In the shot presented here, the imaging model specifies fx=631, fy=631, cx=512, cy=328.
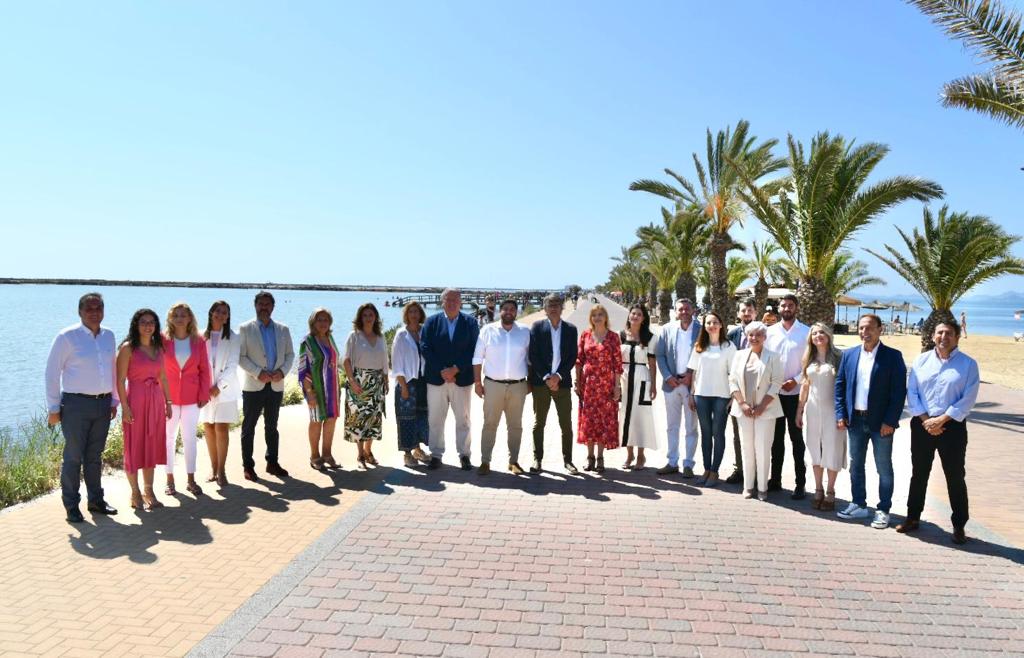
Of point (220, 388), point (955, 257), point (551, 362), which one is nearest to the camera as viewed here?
point (220, 388)

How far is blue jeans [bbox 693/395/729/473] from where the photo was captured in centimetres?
638

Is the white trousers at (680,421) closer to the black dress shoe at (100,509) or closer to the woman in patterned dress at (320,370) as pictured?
the woman in patterned dress at (320,370)

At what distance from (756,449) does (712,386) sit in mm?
729

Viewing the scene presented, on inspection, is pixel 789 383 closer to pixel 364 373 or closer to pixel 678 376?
pixel 678 376

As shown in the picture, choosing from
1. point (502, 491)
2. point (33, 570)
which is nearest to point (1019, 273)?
point (502, 491)

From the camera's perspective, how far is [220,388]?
6.28 m

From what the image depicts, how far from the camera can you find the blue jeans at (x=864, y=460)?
536 centimetres

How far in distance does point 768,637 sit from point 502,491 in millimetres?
3030

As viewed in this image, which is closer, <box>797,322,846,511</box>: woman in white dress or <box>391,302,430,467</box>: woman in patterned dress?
<box>797,322,846,511</box>: woman in white dress

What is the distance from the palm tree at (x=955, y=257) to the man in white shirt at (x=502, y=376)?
10188mm

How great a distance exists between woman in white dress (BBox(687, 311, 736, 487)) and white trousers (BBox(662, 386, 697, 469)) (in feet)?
0.55

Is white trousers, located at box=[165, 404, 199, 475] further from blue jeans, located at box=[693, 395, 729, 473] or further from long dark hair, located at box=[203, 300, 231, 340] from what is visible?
blue jeans, located at box=[693, 395, 729, 473]

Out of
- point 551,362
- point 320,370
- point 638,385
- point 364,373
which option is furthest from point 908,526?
point 320,370

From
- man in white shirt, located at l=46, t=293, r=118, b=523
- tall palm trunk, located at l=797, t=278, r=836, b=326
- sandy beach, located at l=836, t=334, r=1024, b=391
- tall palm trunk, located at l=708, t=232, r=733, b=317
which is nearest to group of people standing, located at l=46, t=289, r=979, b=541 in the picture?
man in white shirt, located at l=46, t=293, r=118, b=523
